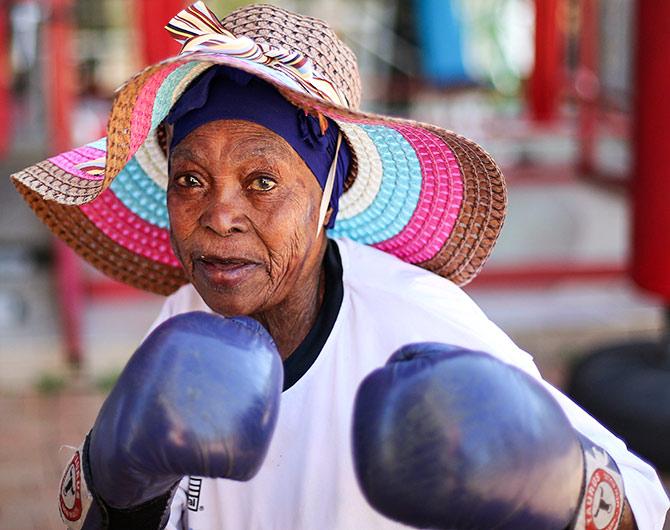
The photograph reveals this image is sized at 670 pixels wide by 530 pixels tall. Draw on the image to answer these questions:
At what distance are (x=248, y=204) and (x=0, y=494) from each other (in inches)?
75.8

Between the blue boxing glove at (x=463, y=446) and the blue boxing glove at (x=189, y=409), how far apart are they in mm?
124

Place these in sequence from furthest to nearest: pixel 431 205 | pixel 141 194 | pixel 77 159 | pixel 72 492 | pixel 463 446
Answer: pixel 141 194 → pixel 431 205 → pixel 77 159 → pixel 72 492 → pixel 463 446

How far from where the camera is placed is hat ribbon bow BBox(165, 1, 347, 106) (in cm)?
143

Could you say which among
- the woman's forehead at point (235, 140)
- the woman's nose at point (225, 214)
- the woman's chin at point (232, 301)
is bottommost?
the woman's chin at point (232, 301)

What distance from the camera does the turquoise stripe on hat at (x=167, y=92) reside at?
1488mm

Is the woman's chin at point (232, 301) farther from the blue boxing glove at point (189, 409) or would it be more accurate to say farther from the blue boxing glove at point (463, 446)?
the blue boxing glove at point (463, 446)

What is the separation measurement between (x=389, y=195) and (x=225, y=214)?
0.42m

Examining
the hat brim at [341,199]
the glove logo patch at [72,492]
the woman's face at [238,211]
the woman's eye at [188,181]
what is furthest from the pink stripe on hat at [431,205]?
the glove logo patch at [72,492]

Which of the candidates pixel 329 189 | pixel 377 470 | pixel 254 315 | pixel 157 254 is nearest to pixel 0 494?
pixel 157 254

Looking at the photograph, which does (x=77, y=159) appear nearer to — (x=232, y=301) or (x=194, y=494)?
(x=232, y=301)

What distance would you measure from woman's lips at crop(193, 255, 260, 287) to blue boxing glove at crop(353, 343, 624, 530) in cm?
34

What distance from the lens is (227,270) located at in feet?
4.94

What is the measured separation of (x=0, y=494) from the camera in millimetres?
3049

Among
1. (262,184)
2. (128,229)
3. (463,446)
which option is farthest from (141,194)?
(463,446)
